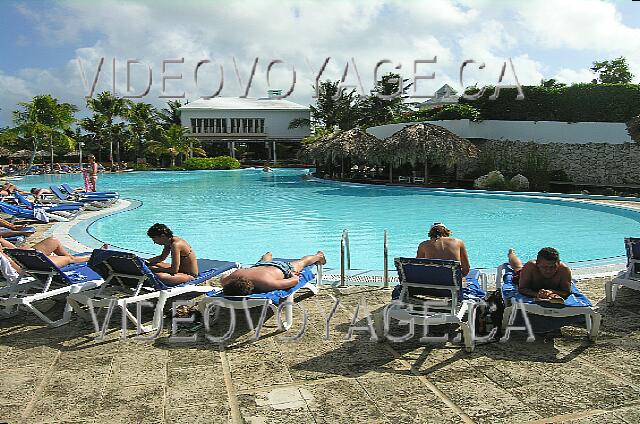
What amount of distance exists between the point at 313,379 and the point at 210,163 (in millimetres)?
44054

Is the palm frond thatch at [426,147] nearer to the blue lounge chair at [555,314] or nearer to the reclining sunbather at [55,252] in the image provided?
the reclining sunbather at [55,252]

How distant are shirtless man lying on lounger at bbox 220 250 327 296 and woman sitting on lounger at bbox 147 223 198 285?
63cm

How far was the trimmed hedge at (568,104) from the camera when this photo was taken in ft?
74.5

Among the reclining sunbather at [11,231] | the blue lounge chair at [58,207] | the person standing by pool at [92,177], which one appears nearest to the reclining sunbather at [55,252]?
the reclining sunbather at [11,231]

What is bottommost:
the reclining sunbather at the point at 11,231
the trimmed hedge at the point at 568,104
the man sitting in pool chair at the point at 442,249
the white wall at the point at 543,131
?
the reclining sunbather at the point at 11,231

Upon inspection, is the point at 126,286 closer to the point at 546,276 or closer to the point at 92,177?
the point at 546,276

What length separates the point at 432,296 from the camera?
4797 mm

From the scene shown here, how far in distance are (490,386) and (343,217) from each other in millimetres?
11974

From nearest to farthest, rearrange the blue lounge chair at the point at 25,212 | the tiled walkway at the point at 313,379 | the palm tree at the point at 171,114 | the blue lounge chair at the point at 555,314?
1. the tiled walkway at the point at 313,379
2. the blue lounge chair at the point at 555,314
3. the blue lounge chair at the point at 25,212
4. the palm tree at the point at 171,114

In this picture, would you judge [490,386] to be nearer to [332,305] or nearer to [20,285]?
[332,305]

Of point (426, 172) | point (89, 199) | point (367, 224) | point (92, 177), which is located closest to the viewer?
point (367, 224)

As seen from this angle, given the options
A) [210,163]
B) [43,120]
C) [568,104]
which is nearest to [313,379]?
[568,104]

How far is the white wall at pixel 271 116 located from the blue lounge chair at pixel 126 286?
49.2 metres

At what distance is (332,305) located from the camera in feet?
19.0
